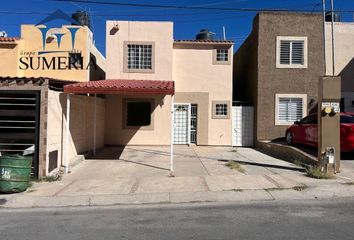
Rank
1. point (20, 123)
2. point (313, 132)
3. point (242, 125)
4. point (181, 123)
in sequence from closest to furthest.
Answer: point (20, 123) < point (313, 132) < point (181, 123) < point (242, 125)

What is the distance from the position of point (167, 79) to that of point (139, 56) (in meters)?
1.87

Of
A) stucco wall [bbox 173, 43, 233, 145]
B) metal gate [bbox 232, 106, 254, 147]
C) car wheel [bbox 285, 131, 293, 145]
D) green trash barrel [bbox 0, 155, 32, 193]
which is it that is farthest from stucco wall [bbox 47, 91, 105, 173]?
car wheel [bbox 285, 131, 293, 145]

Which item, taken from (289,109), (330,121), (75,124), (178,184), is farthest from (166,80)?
(178,184)

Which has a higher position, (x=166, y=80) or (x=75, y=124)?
(x=166, y=80)

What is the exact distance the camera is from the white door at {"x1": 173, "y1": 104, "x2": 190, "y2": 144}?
22078 millimetres

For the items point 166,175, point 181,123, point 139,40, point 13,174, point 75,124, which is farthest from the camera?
point 181,123

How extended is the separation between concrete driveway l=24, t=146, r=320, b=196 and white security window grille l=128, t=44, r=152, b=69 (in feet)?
17.1

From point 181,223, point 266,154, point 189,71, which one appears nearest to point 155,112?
point 189,71

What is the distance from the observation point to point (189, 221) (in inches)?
294

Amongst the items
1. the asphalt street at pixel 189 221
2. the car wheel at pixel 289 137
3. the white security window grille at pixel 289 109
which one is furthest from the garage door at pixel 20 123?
the white security window grille at pixel 289 109

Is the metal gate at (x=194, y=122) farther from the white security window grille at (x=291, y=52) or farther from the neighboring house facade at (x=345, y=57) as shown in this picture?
the neighboring house facade at (x=345, y=57)

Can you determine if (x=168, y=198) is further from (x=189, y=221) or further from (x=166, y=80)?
(x=166, y=80)

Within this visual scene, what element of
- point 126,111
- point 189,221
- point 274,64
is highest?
point 274,64

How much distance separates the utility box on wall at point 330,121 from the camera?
1248cm
